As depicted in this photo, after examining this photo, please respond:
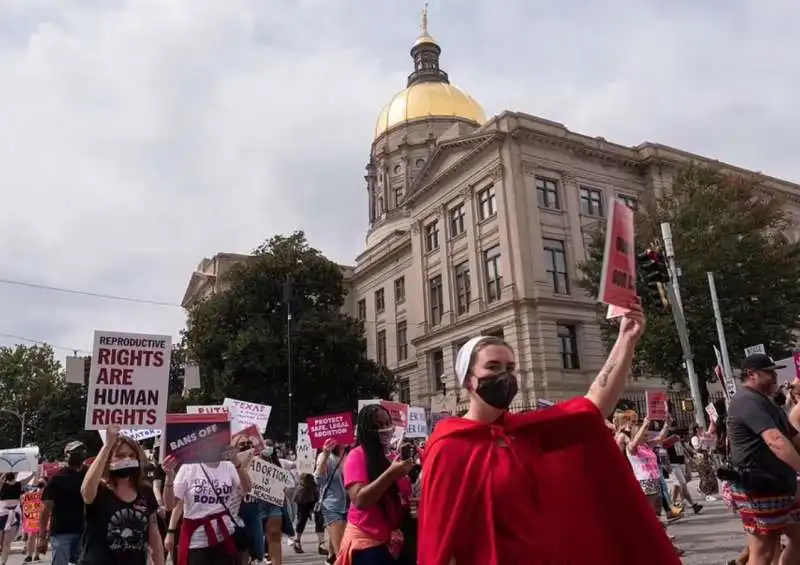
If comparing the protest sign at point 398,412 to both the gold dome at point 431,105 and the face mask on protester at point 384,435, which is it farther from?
the gold dome at point 431,105

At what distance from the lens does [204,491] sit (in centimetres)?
611

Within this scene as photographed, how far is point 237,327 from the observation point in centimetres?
4028

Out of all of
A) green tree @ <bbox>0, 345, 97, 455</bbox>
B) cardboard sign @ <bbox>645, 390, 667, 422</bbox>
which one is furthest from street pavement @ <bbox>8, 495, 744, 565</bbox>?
green tree @ <bbox>0, 345, 97, 455</bbox>

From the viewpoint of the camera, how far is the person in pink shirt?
14.4 ft

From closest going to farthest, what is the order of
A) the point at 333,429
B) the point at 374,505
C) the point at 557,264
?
the point at 374,505, the point at 333,429, the point at 557,264

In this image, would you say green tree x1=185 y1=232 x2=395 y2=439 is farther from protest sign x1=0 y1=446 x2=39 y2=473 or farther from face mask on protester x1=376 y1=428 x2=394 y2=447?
face mask on protester x1=376 y1=428 x2=394 y2=447

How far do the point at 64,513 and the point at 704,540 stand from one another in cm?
864

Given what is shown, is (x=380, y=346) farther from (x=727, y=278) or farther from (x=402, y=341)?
(x=727, y=278)

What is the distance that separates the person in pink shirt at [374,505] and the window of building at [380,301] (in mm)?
49005

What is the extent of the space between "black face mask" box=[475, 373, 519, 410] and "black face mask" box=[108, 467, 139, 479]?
343cm

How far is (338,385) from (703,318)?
1907 cm

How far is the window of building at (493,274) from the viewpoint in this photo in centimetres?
3794

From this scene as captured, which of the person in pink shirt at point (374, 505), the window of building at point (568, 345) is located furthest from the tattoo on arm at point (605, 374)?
the window of building at point (568, 345)

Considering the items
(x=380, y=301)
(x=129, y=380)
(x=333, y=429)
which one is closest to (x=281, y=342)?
(x=380, y=301)
